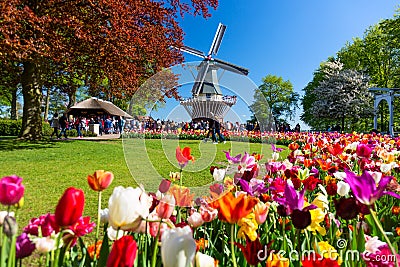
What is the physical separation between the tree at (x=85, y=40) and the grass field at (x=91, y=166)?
8.44 ft

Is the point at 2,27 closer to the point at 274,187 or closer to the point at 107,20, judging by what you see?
the point at 107,20

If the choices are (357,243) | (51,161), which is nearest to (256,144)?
(357,243)

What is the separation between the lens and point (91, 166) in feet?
24.5

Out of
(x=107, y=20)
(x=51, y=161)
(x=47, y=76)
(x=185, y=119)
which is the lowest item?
(x=51, y=161)

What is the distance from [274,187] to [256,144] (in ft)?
6.12

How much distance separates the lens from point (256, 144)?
3.62 metres

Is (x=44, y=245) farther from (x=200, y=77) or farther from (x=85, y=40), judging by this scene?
(x=85, y=40)

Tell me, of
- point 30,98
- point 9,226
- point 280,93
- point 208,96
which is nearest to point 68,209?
point 9,226

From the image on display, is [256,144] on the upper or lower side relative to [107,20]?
lower

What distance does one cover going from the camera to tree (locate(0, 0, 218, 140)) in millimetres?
9055

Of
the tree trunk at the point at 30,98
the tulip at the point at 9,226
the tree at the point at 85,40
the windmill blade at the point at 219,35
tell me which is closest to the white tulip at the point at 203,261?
the tulip at the point at 9,226

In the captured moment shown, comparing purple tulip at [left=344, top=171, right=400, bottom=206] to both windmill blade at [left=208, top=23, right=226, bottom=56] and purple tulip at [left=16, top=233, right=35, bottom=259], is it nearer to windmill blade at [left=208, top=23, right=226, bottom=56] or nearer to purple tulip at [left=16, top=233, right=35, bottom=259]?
purple tulip at [left=16, top=233, right=35, bottom=259]

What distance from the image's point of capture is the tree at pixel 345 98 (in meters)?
25.0

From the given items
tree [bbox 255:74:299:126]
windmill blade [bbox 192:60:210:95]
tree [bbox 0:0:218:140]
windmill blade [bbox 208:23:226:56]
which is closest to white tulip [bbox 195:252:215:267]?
windmill blade [bbox 192:60:210:95]
